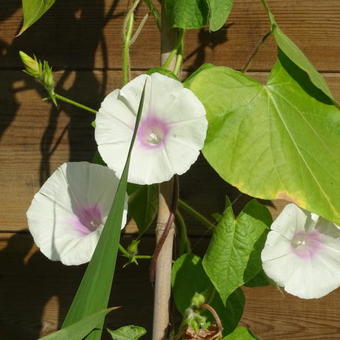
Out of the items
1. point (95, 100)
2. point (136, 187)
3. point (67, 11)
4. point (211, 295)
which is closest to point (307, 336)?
point (211, 295)

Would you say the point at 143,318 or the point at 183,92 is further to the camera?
the point at 143,318

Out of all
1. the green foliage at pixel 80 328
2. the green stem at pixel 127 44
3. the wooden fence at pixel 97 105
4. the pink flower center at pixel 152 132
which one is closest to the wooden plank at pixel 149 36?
the wooden fence at pixel 97 105

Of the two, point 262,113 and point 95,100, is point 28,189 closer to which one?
point 95,100

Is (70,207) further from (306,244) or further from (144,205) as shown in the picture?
(306,244)

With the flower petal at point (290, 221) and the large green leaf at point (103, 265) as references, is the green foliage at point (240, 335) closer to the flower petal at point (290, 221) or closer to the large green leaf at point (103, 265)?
the flower petal at point (290, 221)

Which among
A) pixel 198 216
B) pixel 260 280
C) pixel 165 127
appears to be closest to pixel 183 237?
pixel 198 216

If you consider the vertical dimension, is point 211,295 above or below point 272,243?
below

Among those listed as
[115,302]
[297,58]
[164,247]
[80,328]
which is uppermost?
[297,58]
